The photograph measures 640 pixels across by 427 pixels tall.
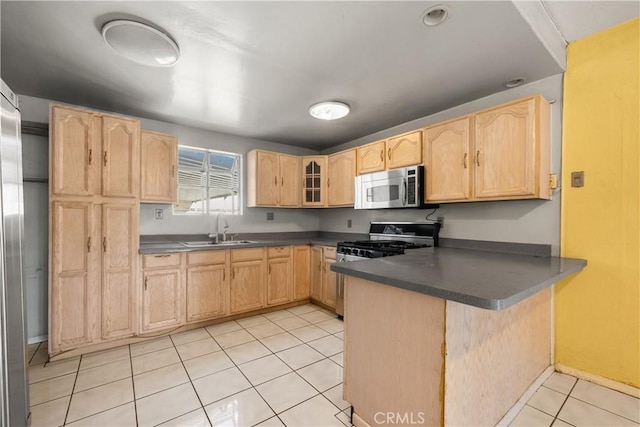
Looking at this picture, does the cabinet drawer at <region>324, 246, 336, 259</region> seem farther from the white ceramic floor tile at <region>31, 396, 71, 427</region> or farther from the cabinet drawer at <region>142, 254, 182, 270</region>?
the white ceramic floor tile at <region>31, 396, 71, 427</region>

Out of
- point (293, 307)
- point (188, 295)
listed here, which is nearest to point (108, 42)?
point (188, 295)

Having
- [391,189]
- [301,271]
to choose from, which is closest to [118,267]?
[301,271]

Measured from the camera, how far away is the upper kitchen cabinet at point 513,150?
6.93 feet

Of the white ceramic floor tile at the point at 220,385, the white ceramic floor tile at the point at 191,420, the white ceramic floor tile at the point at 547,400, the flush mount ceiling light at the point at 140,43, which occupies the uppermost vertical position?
the flush mount ceiling light at the point at 140,43

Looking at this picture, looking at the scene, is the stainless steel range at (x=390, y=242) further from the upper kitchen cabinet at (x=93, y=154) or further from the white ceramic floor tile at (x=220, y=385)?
the upper kitchen cabinet at (x=93, y=154)

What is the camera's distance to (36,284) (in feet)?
8.95

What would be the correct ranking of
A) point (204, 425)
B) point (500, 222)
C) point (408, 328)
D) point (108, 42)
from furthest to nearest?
point (500, 222)
point (108, 42)
point (204, 425)
point (408, 328)

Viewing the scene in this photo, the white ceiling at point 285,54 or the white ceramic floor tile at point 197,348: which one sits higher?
the white ceiling at point 285,54

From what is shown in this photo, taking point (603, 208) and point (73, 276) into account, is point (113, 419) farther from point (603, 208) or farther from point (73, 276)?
point (603, 208)

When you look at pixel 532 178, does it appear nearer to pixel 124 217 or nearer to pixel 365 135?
pixel 365 135

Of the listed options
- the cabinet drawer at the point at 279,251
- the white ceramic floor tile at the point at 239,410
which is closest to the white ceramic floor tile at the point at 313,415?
the white ceramic floor tile at the point at 239,410

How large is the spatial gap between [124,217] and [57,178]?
58cm

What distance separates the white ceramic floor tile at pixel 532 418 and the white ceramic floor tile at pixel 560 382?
1.30 ft

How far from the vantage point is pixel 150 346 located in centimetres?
264
